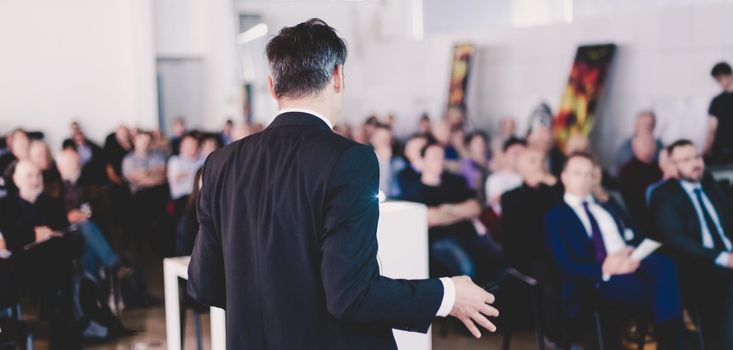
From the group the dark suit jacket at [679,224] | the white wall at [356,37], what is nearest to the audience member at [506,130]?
the white wall at [356,37]

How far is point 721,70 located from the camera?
6.88m

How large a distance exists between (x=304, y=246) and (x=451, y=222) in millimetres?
3841

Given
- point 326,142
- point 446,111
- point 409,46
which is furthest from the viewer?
point 409,46

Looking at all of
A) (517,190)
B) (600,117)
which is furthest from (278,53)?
(600,117)

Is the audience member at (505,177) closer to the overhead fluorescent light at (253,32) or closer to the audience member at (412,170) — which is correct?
the audience member at (412,170)

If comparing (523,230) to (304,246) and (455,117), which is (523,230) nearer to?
(304,246)

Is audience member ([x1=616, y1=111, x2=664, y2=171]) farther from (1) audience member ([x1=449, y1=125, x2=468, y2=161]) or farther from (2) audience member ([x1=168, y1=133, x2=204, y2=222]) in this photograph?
(2) audience member ([x1=168, y1=133, x2=204, y2=222])

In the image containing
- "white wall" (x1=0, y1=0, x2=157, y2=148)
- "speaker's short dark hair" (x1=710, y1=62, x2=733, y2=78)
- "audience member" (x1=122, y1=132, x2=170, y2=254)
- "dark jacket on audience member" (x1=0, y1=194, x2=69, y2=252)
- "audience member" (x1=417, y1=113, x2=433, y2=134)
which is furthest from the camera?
"white wall" (x1=0, y1=0, x2=157, y2=148)

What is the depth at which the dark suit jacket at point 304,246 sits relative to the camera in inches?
62.4

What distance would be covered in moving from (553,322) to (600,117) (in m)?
4.59

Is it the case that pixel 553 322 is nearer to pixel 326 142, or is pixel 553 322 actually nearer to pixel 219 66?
pixel 326 142

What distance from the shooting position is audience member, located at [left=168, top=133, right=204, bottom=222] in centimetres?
721

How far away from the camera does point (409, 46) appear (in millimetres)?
11953

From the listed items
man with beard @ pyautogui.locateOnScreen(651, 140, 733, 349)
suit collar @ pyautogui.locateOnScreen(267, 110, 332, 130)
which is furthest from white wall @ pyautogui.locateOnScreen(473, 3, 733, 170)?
suit collar @ pyautogui.locateOnScreen(267, 110, 332, 130)
